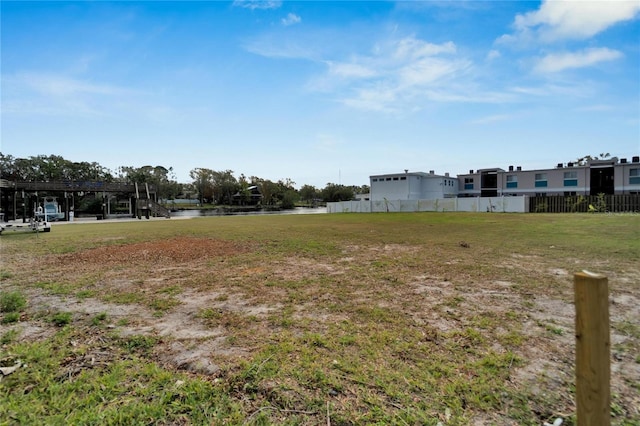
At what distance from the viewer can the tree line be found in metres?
51.6

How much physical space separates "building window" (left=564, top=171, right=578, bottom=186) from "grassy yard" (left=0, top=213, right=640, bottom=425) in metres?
43.3

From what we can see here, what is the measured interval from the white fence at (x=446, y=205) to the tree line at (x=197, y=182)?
28.5 meters

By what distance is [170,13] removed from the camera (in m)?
10.4

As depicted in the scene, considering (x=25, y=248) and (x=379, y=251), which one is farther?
(x=25, y=248)

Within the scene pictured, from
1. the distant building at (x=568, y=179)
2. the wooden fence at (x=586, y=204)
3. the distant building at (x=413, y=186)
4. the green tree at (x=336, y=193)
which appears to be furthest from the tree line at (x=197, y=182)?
the wooden fence at (x=586, y=204)

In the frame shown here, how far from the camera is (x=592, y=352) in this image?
137 cm

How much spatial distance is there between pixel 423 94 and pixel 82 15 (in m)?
15.9

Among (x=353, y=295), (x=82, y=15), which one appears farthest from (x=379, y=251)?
(x=82, y=15)

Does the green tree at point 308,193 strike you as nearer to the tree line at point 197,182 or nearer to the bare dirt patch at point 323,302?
the tree line at point 197,182

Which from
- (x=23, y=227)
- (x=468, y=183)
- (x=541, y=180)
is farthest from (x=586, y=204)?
(x=23, y=227)

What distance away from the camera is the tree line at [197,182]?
5159 centimetres

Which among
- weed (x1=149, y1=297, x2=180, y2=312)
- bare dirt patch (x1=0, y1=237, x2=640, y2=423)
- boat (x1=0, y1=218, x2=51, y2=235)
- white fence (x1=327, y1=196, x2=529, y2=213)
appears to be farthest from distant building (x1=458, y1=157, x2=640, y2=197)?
boat (x1=0, y1=218, x2=51, y2=235)

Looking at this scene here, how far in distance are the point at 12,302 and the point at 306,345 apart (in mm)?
4486

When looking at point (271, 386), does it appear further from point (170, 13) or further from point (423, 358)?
point (170, 13)
